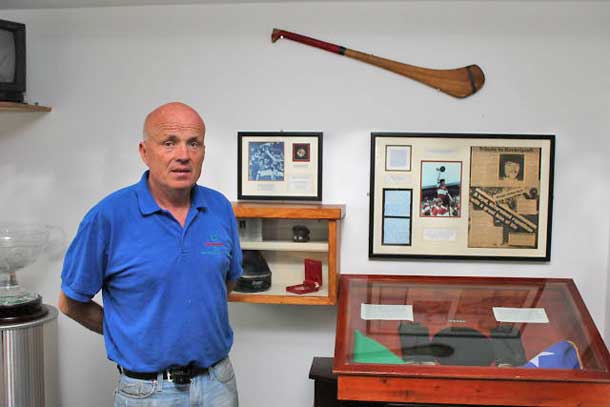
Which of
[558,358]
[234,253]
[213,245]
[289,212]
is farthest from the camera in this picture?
[289,212]

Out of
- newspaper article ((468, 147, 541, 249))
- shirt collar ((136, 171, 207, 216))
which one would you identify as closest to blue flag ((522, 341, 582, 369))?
newspaper article ((468, 147, 541, 249))

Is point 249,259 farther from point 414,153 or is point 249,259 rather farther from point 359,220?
point 414,153

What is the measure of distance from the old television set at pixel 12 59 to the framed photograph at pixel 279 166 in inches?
41.1

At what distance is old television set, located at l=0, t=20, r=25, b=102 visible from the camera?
9.49ft

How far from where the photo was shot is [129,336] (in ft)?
6.15

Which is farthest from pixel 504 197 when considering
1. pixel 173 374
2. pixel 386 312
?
pixel 173 374

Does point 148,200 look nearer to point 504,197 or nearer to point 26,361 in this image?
point 26,361

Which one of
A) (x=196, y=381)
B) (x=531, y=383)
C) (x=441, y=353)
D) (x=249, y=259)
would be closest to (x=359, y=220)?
(x=249, y=259)

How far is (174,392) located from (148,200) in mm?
589

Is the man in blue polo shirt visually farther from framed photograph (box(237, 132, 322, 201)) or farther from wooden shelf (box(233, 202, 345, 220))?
framed photograph (box(237, 132, 322, 201))

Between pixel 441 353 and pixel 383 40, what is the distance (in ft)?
4.80

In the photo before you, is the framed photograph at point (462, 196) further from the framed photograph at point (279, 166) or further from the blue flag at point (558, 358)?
the blue flag at point (558, 358)

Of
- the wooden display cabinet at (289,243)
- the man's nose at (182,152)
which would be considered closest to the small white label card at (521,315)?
the wooden display cabinet at (289,243)

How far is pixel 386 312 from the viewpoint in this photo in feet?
8.66
